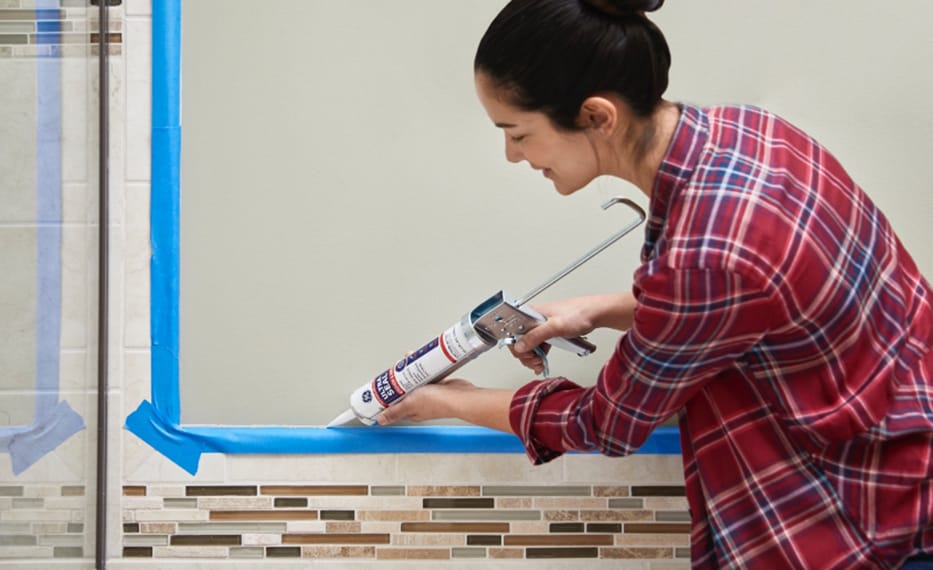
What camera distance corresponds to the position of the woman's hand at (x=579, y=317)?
105cm

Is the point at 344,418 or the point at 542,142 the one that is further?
the point at 344,418

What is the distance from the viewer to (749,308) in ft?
2.42

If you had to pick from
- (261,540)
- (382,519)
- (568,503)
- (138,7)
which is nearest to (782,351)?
(568,503)

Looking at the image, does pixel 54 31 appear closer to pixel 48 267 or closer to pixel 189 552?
pixel 48 267

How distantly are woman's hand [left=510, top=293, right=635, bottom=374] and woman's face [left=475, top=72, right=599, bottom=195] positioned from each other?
0.21 meters

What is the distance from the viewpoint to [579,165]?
2.89 ft

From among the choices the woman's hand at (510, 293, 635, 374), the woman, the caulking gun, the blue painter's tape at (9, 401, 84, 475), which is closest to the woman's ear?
the woman

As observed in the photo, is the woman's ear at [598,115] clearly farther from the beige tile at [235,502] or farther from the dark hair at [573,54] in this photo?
the beige tile at [235,502]

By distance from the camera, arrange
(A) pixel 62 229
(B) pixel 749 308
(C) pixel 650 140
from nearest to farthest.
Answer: (B) pixel 749 308, (C) pixel 650 140, (A) pixel 62 229

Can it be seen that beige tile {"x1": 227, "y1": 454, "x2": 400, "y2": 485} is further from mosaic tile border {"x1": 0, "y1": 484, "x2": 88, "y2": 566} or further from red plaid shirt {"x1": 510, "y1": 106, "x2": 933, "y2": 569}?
red plaid shirt {"x1": 510, "y1": 106, "x2": 933, "y2": 569}

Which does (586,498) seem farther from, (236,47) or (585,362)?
(236,47)

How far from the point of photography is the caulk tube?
103 centimetres

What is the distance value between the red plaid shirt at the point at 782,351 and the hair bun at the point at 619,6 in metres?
0.11

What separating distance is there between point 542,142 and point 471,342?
0.90 ft
